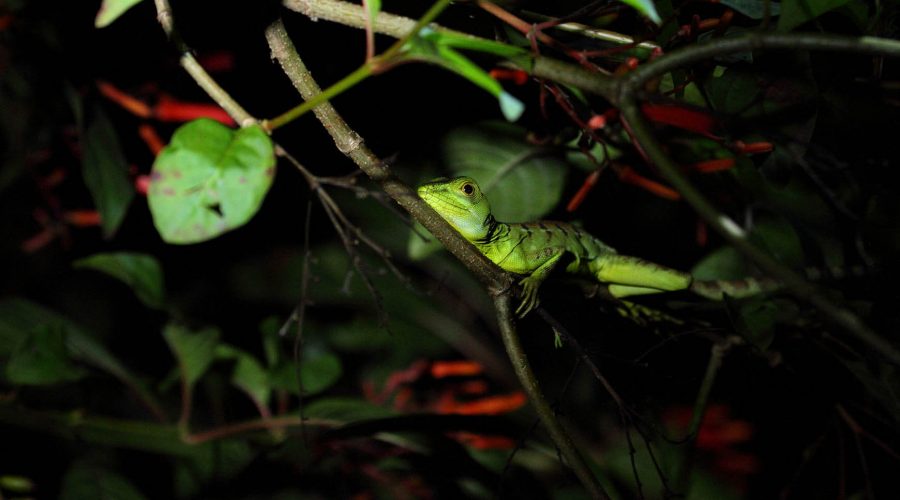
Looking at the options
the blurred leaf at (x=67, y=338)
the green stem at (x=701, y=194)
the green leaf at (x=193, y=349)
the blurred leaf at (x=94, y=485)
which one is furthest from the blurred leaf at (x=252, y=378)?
the green stem at (x=701, y=194)

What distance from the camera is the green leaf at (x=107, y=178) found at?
2139 millimetres

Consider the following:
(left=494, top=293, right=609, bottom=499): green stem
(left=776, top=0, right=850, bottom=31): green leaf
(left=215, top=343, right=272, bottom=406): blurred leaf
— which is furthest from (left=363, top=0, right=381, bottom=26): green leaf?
(left=215, top=343, right=272, bottom=406): blurred leaf

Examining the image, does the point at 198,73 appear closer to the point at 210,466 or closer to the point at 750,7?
the point at 750,7

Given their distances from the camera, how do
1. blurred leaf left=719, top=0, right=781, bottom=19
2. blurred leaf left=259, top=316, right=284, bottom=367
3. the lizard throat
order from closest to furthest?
1. blurred leaf left=719, top=0, right=781, bottom=19
2. the lizard throat
3. blurred leaf left=259, top=316, right=284, bottom=367

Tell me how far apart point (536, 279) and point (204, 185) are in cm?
116

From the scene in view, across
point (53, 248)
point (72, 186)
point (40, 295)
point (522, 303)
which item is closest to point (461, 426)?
point (522, 303)

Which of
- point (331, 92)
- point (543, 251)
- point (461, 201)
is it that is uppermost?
point (331, 92)

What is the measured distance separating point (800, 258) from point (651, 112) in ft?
2.90

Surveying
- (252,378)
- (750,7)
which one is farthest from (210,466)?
(750,7)

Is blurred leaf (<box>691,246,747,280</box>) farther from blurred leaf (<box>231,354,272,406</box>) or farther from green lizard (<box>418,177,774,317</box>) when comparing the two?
blurred leaf (<box>231,354,272,406</box>)

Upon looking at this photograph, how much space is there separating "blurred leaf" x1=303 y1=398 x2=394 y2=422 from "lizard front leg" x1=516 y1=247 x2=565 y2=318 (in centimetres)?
73

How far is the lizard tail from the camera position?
2184mm

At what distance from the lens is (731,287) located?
2.25 m

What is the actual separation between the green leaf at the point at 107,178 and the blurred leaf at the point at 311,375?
29.9 inches
